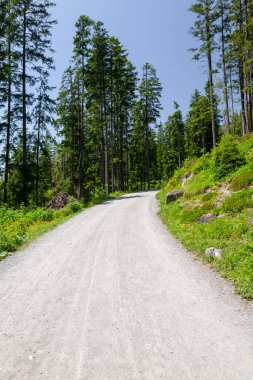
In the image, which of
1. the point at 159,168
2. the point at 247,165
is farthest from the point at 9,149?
the point at 159,168

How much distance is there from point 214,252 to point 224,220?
8.04 feet

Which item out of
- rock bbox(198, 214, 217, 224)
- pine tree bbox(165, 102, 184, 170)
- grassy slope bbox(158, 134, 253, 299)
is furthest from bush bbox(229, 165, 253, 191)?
pine tree bbox(165, 102, 184, 170)

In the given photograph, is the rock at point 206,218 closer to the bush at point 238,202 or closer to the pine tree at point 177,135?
the bush at point 238,202

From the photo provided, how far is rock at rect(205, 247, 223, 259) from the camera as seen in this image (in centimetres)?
827

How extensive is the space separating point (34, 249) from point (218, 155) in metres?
11.5

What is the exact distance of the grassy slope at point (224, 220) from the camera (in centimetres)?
737

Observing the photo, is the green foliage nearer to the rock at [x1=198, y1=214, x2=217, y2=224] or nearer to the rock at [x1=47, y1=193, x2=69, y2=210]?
the rock at [x1=47, y1=193, x2=69, y2=210]

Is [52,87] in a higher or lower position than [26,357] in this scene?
higher

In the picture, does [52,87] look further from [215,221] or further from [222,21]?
[215,221]

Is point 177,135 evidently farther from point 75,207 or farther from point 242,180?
point 242,180

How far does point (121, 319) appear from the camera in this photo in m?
5.39

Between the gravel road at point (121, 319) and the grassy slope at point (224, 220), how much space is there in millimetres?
482

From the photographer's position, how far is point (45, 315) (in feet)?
18.6

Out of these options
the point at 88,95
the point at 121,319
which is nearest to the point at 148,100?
the point at 88,95
